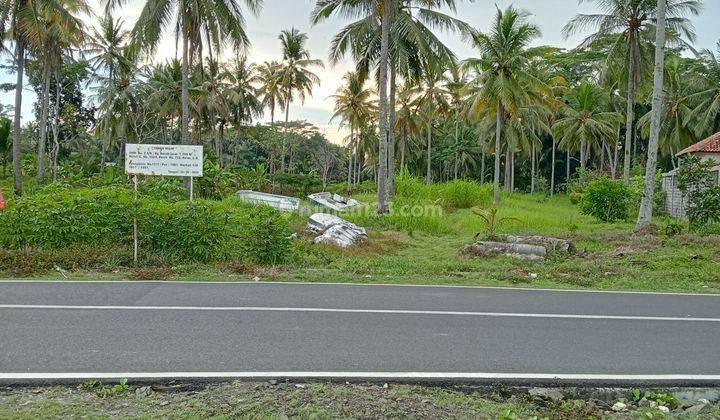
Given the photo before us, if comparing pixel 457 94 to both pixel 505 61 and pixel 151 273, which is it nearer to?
pixel 505 61

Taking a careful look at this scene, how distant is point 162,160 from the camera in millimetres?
11203

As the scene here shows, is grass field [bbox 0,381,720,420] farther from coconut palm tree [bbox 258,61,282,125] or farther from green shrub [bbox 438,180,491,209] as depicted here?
coconut palm tree [bbox 258,61,282,125]

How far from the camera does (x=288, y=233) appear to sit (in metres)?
11.2

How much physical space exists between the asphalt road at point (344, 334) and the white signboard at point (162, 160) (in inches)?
125

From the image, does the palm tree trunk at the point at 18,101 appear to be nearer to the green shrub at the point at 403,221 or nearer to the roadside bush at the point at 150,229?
the roadside bush at the point at 150,229

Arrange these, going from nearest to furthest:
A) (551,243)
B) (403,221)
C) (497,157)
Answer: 1. (551,243)
2. (403,221)
3. (497,157)

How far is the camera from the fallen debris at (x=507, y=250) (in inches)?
493

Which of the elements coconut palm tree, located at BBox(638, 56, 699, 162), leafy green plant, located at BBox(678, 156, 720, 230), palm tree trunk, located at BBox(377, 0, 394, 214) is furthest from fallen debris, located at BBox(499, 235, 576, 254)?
coconut palm tree, located at BBox(638, 56, 699, 162)

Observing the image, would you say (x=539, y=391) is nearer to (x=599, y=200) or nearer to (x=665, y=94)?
(x=599, y=200)

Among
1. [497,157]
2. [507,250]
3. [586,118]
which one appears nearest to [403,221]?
[507,250]

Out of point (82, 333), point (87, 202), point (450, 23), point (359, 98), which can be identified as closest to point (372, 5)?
point (450, 23)

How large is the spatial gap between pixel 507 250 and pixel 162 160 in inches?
314

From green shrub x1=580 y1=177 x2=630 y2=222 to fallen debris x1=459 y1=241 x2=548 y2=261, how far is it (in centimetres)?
1040

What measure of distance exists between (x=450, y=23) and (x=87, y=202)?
14857 mm
